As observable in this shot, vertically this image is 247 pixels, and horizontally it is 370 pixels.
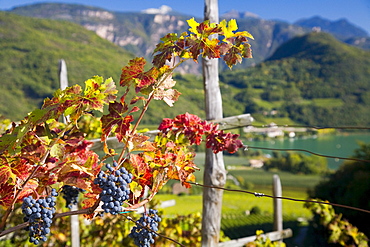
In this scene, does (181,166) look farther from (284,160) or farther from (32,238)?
(284,160)

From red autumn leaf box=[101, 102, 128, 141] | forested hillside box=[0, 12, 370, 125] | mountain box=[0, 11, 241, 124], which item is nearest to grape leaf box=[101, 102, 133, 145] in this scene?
red autumn leaf box=[101, 102, 128, 141]

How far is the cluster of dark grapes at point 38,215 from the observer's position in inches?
37.5

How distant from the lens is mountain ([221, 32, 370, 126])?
185 feet

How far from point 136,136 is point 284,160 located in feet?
127

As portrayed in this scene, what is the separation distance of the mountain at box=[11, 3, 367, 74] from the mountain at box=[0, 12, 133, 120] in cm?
5328

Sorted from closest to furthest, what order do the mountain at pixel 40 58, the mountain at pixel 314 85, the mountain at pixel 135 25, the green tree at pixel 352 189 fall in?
the green tree at pixel 352 189 → the mountain at pixel 40 58 → the mountain at pixel 314 85 → the mountain at pixel 135 25

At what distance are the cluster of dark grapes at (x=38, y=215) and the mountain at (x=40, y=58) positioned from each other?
25.7 m

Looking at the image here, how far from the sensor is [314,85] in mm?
68375

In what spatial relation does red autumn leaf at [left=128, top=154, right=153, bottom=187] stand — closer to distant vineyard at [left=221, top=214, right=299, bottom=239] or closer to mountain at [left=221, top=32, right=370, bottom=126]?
distant vineyard at [left=221, top=214, right=299, bottom=239]

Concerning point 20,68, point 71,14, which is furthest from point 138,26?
point 20,68

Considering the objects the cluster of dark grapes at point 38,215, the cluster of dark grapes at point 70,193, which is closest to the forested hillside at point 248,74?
the cluster of dark grapes at point 70,193

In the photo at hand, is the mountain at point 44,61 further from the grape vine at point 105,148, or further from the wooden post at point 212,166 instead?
the grape vine at point 105,148

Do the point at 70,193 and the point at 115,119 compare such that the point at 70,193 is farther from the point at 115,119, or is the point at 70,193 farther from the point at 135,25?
the point at 135,25

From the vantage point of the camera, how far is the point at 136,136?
44.0 inches
